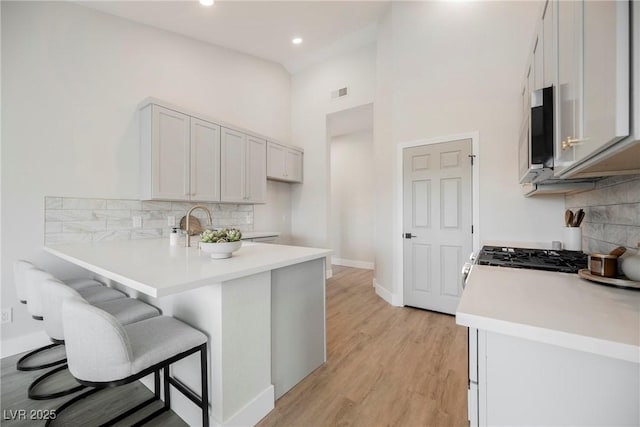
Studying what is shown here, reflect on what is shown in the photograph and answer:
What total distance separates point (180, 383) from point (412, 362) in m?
1.69

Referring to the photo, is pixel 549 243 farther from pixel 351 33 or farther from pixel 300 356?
pixel 351 33

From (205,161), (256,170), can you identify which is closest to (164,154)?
(205,161)

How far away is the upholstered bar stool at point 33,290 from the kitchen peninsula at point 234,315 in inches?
9.1

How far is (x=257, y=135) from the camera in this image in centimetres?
401

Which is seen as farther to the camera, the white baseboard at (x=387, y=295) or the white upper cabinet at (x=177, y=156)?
the white baseboard at (x=387, y=295)

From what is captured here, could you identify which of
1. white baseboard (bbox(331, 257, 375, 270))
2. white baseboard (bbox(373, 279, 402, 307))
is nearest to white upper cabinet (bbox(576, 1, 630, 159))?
white baseboard (bbox(373, 279, 402, 307))

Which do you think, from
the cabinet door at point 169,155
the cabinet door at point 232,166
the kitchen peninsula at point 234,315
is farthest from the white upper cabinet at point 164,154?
the kitchen peninsula at point 234,315

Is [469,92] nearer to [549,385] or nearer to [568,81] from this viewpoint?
[568,81]

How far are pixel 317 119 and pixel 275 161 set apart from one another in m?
1.15

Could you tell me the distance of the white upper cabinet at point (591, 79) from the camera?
0.61 m

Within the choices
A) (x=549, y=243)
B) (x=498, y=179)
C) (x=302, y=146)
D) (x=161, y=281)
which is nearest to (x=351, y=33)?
(x=302, y=146)

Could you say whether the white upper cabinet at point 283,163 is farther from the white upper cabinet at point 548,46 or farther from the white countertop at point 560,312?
the white countertop at point 560,312

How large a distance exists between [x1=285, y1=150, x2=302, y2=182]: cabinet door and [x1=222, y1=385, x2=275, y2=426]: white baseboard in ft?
11.5

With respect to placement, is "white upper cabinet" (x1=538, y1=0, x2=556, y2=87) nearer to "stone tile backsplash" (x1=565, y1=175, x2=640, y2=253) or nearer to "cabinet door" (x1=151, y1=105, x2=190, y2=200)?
"stone tile backsplash" (x1=565, y1=175, x2=640, y2=253)
